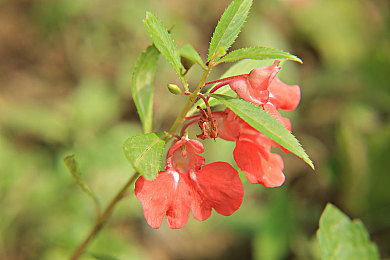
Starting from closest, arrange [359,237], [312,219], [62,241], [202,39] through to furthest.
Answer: [359,237] < [62,241] < [312,219] < [202,39]

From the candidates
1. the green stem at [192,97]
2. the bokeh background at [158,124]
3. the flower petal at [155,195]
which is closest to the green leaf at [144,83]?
the green stem at [192,97]

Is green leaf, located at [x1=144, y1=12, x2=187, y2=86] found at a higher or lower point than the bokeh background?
higher

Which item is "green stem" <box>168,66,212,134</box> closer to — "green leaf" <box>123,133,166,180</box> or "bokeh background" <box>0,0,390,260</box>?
"green leaf" <box>123,133,166,180</box>

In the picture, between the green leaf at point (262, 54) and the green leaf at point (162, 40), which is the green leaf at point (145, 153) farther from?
the green leaf at point (262, 54)

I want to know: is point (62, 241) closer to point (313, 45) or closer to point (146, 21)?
point (146, 21)

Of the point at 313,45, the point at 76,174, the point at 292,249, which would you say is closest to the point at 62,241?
the point at 76,174

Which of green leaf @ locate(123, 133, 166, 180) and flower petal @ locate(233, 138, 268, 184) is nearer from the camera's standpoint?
green leaf @ locate(123, 133, 166, 180)

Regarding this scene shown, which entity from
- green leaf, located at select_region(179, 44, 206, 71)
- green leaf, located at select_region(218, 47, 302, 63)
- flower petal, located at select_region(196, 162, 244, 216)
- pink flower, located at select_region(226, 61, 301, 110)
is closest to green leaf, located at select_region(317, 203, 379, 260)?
flower petal, located at select_region(196, 162, 244, 216)
